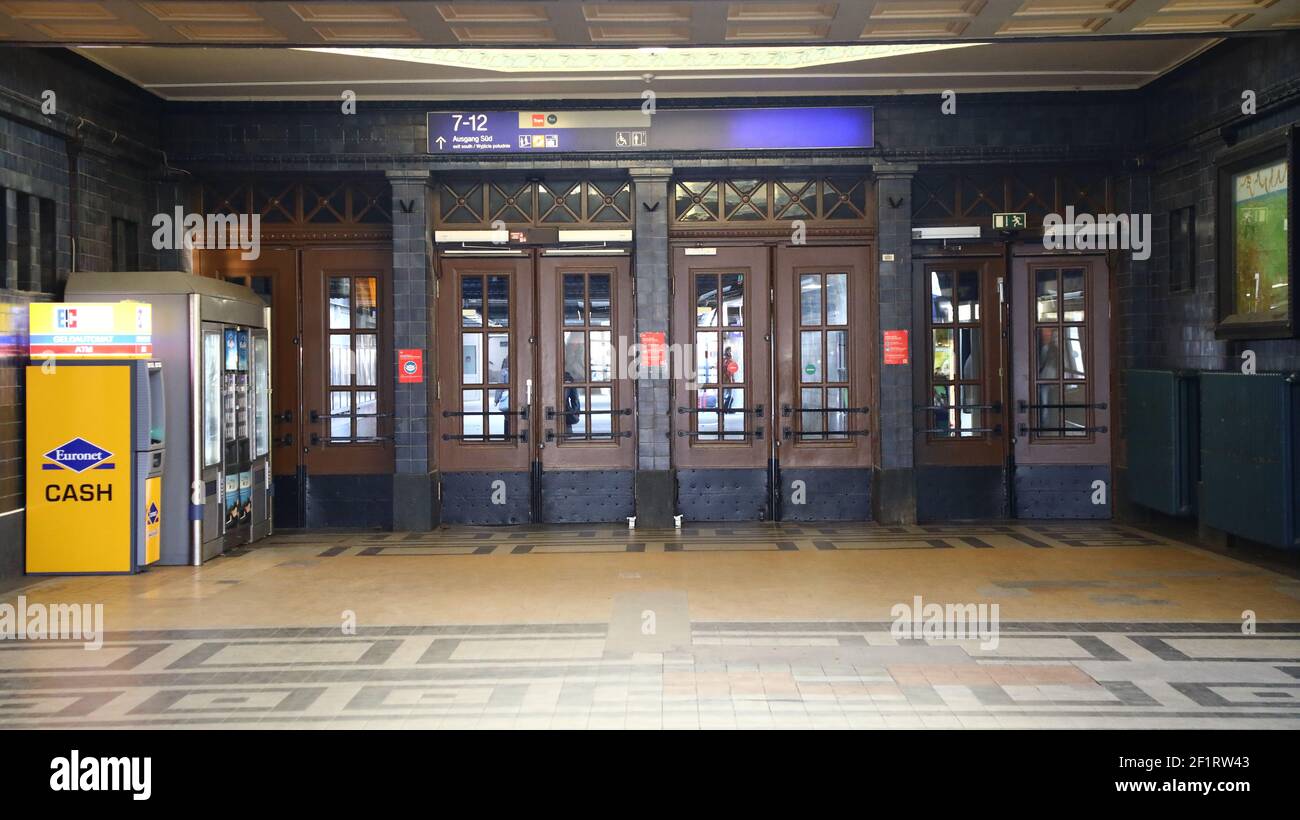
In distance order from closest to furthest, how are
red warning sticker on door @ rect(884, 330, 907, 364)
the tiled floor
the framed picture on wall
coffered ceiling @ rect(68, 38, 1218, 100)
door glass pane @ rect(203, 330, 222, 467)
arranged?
the tiled floor < the framed picture on wall < door glass pane @ rect(203, 330, 222, 467) < coffered ceiling @ rect(68, 38, 1218, 100) < red warning sticker on door @ rect(884, 330, 907, 364)

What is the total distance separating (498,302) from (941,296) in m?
4.13

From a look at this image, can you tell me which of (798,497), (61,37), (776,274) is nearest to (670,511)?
(798,497)

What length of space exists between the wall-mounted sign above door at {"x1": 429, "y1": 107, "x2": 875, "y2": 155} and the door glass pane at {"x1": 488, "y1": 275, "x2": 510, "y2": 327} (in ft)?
4.00

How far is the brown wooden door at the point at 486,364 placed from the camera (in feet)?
36.0

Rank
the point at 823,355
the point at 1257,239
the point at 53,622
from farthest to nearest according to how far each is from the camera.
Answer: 1. the point at 823,355
2. the point at 1257,239
3. the point at 53,622

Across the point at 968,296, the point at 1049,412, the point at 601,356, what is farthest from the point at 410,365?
the point at 1049,412

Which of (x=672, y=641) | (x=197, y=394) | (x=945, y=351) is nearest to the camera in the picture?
(x=672, y=641)

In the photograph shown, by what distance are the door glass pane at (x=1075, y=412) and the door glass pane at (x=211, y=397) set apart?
740 cm

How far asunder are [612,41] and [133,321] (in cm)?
403

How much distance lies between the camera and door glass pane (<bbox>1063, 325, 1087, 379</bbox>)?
11.0m

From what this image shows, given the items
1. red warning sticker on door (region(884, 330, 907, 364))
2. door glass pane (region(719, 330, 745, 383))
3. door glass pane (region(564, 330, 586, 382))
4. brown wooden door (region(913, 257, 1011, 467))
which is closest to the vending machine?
door glass pane (region(564, 330, 586, 382))

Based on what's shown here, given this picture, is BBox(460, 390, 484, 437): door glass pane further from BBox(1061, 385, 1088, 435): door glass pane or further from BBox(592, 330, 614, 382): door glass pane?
BBox(1061, 385, 1088, 435): door glass pane

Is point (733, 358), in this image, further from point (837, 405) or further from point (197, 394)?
point (197, 394)

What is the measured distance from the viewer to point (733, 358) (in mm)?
11023
